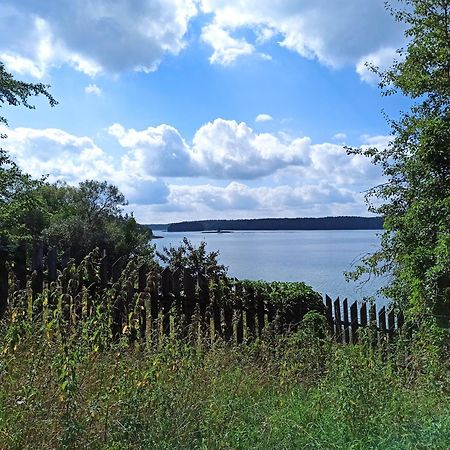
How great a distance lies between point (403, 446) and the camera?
3441 millimetres

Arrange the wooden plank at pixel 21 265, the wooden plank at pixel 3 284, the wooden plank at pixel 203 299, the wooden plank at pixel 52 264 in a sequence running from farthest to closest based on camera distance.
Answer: the wooden plank at pixel 203 299
the wooden plank at pixel 52 264
the wooden plank at pixel 21 265
the wooden plank at pixel 3 284

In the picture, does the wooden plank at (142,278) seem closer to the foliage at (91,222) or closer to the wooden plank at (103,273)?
the wooden plank at (103,273)

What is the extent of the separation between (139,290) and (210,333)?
1.13 m

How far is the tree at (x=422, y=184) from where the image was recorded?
771 cm

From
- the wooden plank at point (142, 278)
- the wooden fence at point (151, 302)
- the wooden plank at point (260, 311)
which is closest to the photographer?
the wooden fence at point (151, 302)

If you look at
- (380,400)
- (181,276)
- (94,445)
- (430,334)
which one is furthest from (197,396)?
(430,334)

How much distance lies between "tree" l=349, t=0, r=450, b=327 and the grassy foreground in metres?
2.71

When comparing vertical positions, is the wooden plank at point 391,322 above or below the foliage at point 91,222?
below

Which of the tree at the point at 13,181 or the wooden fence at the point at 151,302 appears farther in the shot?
the tree at the point at 13,181

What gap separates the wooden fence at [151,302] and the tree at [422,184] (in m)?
0.89

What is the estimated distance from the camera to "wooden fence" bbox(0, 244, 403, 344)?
5148 millimetres

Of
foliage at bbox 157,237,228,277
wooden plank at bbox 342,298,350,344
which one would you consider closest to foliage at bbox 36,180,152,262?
foliage at bbox 157,237,228,277

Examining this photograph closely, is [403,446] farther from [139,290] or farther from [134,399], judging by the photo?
[139,290]

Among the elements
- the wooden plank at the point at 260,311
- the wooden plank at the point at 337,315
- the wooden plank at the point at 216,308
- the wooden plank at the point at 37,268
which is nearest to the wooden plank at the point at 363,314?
the wooden plank at the point at 337,315
